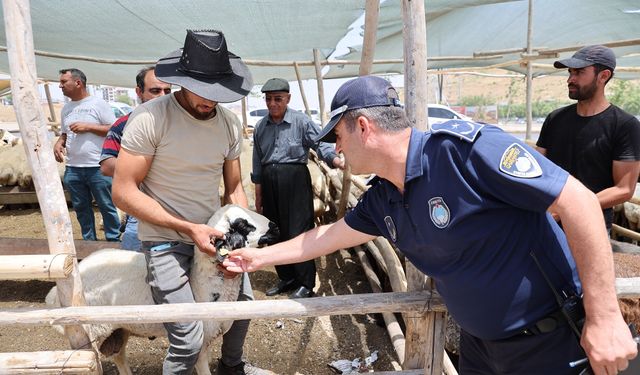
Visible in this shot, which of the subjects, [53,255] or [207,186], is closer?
[53,255]

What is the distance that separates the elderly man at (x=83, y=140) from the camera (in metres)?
4.64

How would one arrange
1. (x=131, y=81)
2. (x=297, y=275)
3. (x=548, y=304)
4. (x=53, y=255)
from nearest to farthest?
(x=548, y=304)
(x=53, y=255)
(x=297, y=275)
(x=131, y=81)

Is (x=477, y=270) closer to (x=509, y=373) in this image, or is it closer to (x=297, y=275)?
(x=509, y=373)

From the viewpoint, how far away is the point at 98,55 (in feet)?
21.0

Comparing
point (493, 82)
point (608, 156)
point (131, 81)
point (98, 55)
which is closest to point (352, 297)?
point (608, 156)

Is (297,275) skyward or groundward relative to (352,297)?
groundward

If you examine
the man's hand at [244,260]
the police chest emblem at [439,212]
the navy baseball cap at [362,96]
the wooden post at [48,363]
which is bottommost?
the wooden post at [48,363]

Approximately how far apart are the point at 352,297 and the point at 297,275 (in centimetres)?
247

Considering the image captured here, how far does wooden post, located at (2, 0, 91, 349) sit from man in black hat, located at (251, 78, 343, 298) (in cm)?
236

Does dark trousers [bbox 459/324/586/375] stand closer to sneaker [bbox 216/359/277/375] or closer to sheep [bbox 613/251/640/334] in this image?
sheep [bbox 613/251/640/334]

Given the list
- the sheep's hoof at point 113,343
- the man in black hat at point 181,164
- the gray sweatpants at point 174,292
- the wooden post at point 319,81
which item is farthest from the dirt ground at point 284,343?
the wooden post at point 319,81

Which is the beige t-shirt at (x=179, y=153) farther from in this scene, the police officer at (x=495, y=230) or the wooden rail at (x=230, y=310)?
the police officer at (x=495, y=230)

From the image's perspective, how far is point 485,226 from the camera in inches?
53.5

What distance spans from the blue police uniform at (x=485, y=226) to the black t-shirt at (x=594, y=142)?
1.69 meters
